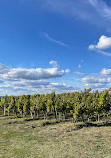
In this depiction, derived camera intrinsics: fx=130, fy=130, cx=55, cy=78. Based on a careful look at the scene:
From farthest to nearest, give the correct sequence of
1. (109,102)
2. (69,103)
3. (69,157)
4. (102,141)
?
(69,103), (109,102), (102,141), (69,157)

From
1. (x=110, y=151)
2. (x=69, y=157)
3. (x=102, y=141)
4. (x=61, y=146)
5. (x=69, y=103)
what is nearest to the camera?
(x=69, y=157)

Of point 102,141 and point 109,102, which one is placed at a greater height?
point 109,102

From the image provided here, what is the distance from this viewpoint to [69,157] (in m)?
20.8

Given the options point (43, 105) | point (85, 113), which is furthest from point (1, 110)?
point (85, 113)

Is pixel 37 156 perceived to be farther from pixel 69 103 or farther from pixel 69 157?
pixel 69 103

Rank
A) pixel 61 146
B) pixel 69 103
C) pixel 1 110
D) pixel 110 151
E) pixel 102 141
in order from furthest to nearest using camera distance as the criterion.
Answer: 1. pixel 1 110
2. pixel 69 103
3. pixel 102 141
4. pixel 61 146
5. pixel 110 151

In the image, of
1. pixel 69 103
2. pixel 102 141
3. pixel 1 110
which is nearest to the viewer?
pixel 102 141

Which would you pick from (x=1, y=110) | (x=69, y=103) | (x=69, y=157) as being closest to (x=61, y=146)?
(x=69, y=157)

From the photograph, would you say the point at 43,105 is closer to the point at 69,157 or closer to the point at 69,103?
the point at 69,103

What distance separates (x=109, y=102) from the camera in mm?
58281

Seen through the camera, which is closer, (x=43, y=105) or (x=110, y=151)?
(x=110, y=151)

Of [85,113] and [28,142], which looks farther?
[85,113]

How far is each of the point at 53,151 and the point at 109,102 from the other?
42.5 m

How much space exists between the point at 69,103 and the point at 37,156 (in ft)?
143
